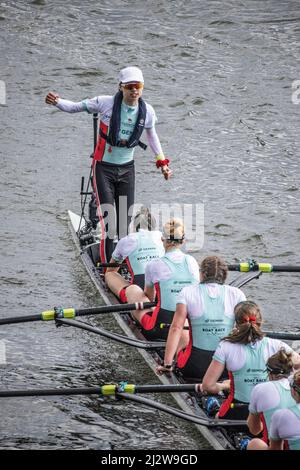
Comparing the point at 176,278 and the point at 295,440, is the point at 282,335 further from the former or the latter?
the point at 295,440

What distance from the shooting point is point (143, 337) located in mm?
10531

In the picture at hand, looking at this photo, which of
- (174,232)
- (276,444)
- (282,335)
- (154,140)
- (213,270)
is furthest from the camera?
(154,140)

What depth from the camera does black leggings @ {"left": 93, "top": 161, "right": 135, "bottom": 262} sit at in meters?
12.2

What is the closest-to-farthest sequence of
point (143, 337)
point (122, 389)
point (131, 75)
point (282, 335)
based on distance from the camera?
point (122, 389) < point (282, 335) < point (143, 337) < point (131, 75)

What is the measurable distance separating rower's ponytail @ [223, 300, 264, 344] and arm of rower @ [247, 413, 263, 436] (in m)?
0.67

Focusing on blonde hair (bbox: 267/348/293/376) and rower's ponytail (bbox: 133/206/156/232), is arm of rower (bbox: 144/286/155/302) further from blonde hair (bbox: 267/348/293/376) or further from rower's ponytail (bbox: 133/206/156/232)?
blonde hair (bbox: 267/348/293/376)

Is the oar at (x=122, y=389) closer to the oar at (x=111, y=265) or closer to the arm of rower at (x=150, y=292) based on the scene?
the arm of rower at (x=150, y=292)

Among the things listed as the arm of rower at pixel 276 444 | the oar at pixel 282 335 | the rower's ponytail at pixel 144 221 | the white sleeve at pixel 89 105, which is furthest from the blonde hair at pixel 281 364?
the white sleeve at pixel 89 105

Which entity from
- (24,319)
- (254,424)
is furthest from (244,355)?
(24,319)

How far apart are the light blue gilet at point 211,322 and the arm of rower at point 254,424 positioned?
51.9 inches

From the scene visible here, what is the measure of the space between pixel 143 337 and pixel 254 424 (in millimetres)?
3000

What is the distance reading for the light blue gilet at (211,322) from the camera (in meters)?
8.85

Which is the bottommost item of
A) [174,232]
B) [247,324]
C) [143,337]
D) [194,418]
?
[194,418]
